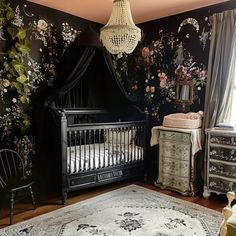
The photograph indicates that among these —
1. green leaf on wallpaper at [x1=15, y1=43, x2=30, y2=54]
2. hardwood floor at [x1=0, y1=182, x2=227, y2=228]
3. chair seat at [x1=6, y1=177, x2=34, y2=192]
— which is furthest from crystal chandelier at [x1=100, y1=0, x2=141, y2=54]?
hardwood floor at [x1=0, y1=182, x2=227, y2=228]

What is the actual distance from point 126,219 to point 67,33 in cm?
278

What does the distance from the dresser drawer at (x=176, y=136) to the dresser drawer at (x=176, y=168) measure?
A: 30 cm

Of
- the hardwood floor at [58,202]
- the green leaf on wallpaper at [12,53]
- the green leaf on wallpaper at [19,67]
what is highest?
the green leaf on wallpaper at [12,53]

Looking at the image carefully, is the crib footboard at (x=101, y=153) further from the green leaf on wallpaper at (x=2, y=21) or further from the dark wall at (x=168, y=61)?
the green leaf on wallpaper at (x=2, y=21)

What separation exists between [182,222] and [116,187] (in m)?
1.25

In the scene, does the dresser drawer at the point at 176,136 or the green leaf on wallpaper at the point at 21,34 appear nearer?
the green leaf on wallpaper at the point at 21,34

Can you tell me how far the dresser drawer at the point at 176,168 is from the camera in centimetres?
340

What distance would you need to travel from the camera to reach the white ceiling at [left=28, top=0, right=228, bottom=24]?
337cm

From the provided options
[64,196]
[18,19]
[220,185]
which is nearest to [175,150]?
[220,185]

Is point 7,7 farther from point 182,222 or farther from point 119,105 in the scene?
point 182,222

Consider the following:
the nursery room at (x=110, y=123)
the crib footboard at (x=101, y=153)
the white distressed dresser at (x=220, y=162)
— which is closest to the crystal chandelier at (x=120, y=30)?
the nursery room at (x=110, y=123)

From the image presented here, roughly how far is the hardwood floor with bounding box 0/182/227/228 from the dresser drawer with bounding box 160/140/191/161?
1.64 ft

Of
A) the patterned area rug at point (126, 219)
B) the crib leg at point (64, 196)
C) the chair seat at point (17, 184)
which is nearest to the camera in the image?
the patterned area rug at point (126, 219)

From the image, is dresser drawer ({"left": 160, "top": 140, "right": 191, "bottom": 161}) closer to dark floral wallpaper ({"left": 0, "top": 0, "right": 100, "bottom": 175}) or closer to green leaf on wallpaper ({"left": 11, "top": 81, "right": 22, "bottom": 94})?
dark floral wallpaper ({"left": 0, "top": 0, "right": 100, "bottom": 175})
